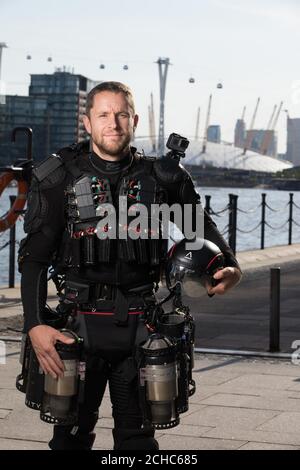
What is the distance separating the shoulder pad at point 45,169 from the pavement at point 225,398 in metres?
2.18

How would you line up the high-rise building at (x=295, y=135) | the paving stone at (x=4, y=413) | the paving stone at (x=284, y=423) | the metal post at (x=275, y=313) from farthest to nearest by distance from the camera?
1. the high-rise building at (x=295, y=135)
2. the metal post at (x=275, y=313)
3. the paving stone at (x=4, y=413)
4. the paving stone at (x=284, y=423)

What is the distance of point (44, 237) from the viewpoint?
14.7 ft

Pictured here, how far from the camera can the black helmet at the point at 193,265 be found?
4496 mm

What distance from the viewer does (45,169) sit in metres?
4.45

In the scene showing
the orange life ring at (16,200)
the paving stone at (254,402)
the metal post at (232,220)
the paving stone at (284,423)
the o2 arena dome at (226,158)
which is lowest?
the o2 arena dome at (226,158)

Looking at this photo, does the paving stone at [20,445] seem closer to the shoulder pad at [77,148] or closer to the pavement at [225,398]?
the pavement at [225,398]

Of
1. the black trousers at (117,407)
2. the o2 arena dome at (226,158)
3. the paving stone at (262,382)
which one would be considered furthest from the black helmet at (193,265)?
the o2 arena dome at (226,158)

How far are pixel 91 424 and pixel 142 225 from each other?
0.82m

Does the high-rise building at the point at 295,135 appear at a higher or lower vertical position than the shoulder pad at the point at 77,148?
lower

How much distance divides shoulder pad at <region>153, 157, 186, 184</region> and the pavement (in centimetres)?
210

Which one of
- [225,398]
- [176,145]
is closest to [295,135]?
[225,398]

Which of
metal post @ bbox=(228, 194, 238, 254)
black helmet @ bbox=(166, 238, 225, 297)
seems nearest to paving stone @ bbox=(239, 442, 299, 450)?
black helmet @ bbox=(166, 238, 225, 297)
